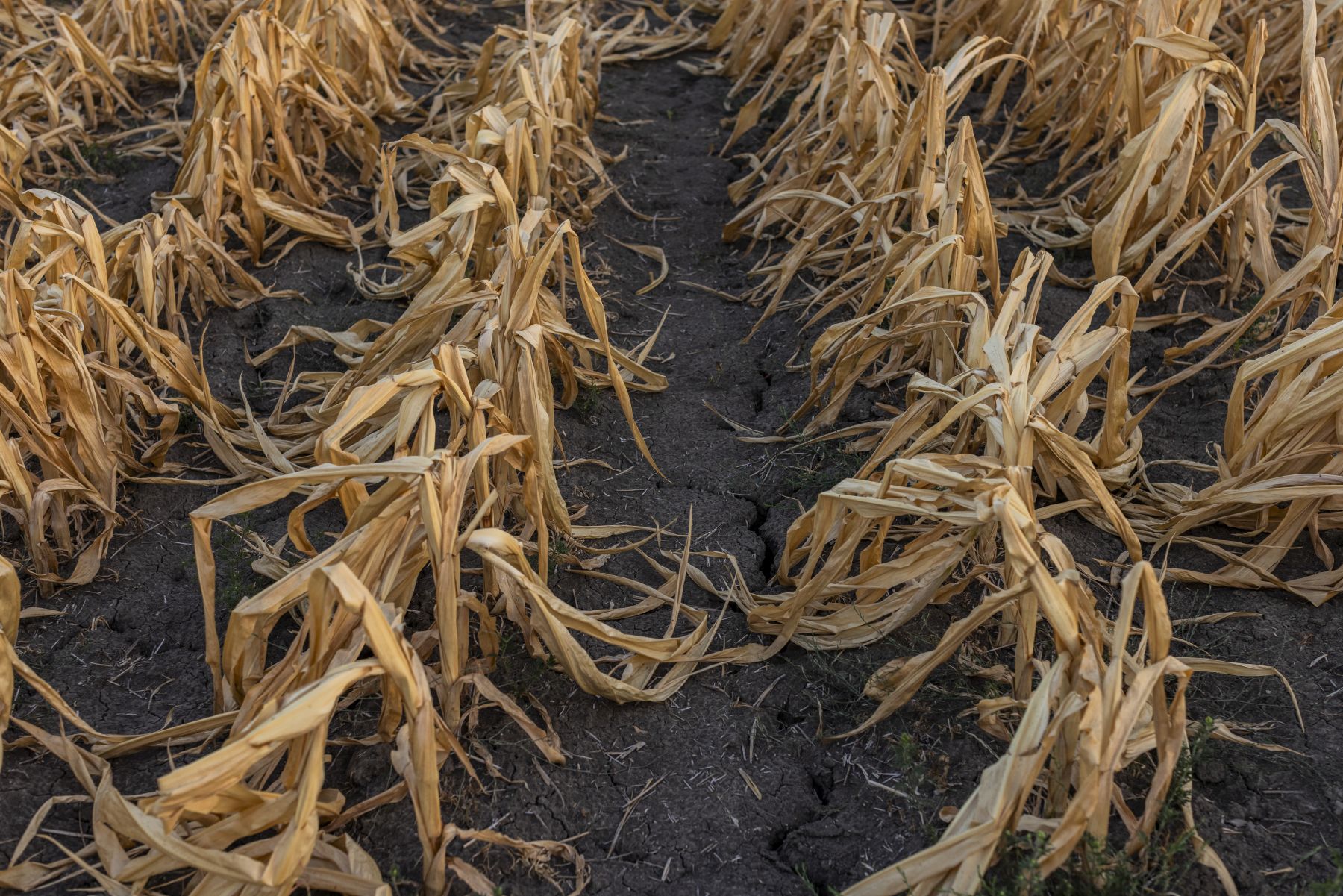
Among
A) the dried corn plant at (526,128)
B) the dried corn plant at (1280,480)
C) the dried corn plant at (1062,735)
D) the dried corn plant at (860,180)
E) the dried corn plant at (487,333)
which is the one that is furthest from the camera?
the dried corn plant at (526,128)

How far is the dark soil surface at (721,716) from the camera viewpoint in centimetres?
187

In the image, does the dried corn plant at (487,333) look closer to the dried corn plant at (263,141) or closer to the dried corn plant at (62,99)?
the dried corn plant at (263,141)

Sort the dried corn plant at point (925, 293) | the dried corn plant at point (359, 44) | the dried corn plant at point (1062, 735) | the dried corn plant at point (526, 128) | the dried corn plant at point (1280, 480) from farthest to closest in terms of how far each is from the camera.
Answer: the dried corn plant at point (359, 44)
the dried corn plant at point (526, 128)
the dried corn plant at point (925, 293)
the dried corn plant at point (1280, 480)
the dried corn plant at point (1062, 735)

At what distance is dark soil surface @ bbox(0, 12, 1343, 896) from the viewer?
1866mm

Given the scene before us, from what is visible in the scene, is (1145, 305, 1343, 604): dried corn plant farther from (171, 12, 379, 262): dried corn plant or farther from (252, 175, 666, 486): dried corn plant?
(171, 12, 379, 262): dried corn plant

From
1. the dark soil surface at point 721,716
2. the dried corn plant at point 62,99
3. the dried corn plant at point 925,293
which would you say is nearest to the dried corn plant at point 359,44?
the dried corn plant at point 62,99

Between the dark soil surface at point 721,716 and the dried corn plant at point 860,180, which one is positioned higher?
the dried corn plant at point 860,180

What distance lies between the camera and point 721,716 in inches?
83.0

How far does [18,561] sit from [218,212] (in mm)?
1212

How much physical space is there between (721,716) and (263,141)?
226cm

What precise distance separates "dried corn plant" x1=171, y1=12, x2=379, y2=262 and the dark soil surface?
0.61 metres

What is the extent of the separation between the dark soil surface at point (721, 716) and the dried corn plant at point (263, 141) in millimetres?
608

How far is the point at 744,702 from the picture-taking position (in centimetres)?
213

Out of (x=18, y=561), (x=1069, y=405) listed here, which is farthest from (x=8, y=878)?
(x=1069, y=405)
